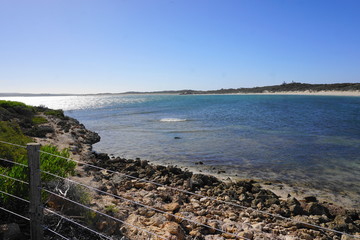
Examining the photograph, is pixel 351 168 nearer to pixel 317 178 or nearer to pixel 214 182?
pixel 317 178

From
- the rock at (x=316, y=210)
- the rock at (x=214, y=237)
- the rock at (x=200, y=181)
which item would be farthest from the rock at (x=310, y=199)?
the rock at (x=214, y=237)

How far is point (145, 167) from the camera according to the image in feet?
34.5

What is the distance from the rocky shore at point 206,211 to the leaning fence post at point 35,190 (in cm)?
99

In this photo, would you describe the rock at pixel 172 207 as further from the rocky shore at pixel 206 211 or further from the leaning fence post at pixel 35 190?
the leaning fence post at pixel 35 190

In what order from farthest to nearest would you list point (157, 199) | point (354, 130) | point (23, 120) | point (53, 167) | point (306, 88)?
→ point (306, 88)
point (354, 130)
point (23, 120)
point (157, 199)
point (53, 167)

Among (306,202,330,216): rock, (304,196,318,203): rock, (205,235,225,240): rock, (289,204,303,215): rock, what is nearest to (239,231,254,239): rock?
(205,235,225,240): rock

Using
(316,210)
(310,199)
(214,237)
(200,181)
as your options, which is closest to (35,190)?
(214,237)

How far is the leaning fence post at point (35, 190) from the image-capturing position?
350 centimetres

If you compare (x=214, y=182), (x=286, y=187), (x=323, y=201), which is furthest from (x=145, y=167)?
(x=323, y=201)

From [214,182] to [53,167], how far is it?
5.32 meters

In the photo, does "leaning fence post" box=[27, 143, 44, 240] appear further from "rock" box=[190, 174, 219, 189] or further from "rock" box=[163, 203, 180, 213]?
"rock" box=[190, 174, 219, 189]

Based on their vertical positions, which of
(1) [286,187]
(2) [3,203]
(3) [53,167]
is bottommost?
(1) [286,187]

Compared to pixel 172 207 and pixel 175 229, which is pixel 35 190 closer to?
pixel 175 229

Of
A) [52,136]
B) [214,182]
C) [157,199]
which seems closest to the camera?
[157,199]
